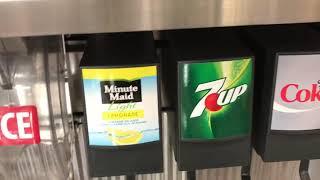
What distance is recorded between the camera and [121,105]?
634 millimetres

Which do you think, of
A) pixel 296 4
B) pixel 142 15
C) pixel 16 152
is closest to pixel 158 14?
pixel 142 15

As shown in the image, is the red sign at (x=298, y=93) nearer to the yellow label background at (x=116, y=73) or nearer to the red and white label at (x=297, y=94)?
the red and white label at (x=297, y=94)

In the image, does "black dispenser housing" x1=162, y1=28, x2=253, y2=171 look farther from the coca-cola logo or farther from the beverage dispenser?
the beverage dispenser

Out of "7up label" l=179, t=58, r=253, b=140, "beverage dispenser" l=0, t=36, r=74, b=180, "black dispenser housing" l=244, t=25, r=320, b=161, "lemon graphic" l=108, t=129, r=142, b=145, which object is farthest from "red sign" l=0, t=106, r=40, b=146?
"black dispenser housing" l=244, t=25, r=320, b=161

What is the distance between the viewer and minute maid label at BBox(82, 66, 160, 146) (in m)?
0.62

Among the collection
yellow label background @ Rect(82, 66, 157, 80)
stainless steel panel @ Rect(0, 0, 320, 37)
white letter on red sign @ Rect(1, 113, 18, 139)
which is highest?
stainless steel panel @ Rect(0, 0, 320, 37)

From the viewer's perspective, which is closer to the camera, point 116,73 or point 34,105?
point 116,73

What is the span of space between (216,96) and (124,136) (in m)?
0.14

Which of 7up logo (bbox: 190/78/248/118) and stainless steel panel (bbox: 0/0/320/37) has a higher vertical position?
stainless steel panel (bbox: 0/0/320/37)

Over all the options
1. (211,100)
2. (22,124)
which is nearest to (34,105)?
(22,124)

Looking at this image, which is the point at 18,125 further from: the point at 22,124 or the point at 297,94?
the point at 297,94

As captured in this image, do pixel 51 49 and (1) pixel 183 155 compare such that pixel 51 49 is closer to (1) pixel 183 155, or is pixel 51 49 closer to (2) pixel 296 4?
(1) pixel 183 155

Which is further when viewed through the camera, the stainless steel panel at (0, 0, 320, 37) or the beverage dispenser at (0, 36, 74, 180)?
the beverage dispenser at (0, 36, 74, 180)

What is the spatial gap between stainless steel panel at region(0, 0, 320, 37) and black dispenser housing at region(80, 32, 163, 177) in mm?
96
